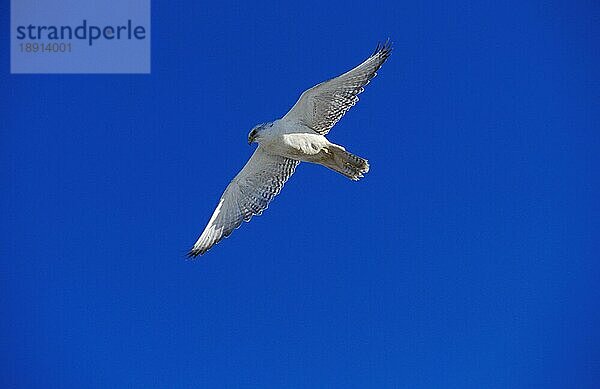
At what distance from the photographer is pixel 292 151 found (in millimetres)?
7586

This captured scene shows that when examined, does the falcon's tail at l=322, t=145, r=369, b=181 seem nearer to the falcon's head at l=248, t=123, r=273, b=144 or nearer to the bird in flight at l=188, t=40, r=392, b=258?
the bird in flight at l=188, t=40, r=392, b=258

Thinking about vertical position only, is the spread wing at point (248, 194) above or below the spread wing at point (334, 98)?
below

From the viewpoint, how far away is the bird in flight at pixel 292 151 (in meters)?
7.52

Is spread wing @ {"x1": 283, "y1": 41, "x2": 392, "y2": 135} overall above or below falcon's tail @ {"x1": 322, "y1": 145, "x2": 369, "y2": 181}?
above

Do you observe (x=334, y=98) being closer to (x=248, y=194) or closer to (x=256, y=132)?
(x=256, y=132)

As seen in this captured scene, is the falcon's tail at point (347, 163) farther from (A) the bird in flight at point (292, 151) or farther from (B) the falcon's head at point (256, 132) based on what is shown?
(B) the falcon's head at point (256, 132)

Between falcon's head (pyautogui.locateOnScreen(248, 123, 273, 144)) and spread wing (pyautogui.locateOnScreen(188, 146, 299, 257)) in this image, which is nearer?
falcon's head (pyautogui.locateOnScreen(248, 123, 273, 144))

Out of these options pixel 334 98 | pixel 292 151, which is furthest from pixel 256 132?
pixel 334 98

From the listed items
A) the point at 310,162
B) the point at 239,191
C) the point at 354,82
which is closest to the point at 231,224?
the point at 239,191

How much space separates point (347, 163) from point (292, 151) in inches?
16.7

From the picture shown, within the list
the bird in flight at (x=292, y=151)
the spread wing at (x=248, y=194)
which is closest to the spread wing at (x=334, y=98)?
the bird in flight at (x=292, y=151)

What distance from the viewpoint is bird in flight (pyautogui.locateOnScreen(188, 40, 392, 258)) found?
7.52 meters

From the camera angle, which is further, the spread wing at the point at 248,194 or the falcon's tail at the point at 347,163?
the spread wing at the point at 248,194

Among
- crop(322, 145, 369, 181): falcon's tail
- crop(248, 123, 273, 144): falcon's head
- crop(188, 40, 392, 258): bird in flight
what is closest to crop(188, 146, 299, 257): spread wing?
crop(188, 40, 392, 258): bird in flight
